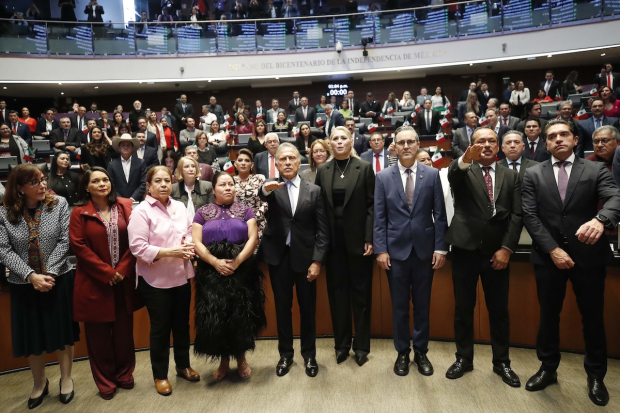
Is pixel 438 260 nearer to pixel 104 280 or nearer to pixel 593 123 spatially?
pixel 104 280

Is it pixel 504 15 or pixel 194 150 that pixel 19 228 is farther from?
pixel 504 15

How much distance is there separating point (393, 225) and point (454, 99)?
42.9 feet

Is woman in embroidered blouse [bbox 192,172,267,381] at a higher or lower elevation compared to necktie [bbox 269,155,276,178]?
lower

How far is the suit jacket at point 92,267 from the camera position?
9.42 ft

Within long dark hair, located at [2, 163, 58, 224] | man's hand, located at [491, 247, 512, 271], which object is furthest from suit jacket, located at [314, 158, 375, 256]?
long dark hair, located at [2, 163, 58, 224]

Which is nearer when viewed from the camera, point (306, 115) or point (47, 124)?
point (47, 124)

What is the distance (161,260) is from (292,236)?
0.87m

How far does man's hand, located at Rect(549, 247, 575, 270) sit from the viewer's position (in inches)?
104

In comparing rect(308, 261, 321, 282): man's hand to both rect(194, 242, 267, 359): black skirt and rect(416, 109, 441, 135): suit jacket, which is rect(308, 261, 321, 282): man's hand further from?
rect(416, 109, 441, 135): suit jacket

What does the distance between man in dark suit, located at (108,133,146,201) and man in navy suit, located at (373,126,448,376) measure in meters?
3.12

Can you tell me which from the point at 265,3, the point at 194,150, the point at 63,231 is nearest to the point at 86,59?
the point at 265,3

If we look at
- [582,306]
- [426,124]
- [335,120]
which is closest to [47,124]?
[335,120]

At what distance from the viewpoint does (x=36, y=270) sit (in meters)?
2.87

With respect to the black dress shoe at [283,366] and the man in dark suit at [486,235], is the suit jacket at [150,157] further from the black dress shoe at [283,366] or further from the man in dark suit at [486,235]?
the man in dark suit at [486,235]
